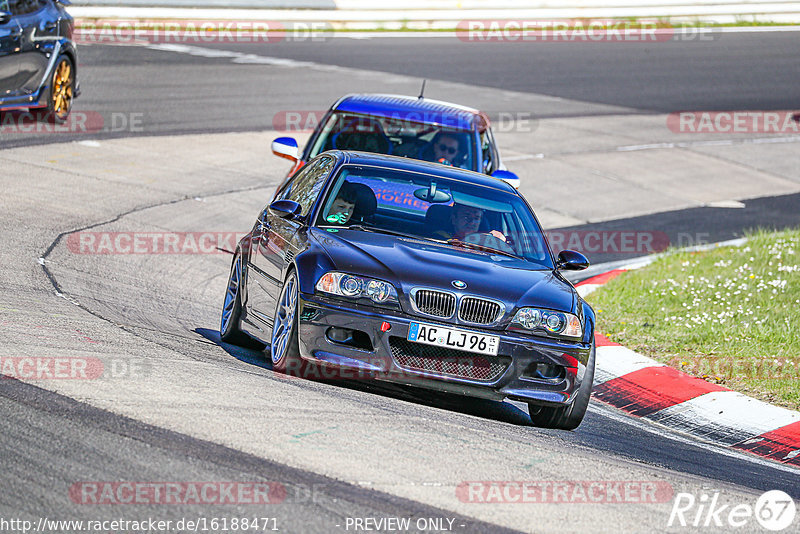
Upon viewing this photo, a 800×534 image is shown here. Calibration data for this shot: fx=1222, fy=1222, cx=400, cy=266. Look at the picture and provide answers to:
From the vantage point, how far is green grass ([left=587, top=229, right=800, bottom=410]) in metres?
9.25

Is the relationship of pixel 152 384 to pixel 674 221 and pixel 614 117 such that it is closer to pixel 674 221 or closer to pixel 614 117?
pixel 674 221

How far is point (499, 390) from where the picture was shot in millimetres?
6867

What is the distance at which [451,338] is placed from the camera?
22.2 ft

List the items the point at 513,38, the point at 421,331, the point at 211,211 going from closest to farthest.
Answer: the point at 421,331 < the point at 211,211 < the point at 513,38

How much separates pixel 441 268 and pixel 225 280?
4.43 metres

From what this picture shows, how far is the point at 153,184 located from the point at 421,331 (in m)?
8.08

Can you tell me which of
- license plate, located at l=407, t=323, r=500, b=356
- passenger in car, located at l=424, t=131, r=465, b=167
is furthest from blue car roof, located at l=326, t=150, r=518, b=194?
passenger in car, located at l=424, t=131, r=465, b=167

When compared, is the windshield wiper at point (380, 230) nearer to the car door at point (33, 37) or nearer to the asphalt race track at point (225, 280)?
the asphalt race track at point (225, 280)

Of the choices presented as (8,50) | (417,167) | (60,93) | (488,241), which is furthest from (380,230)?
(60,93)

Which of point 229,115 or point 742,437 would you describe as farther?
point 229,115

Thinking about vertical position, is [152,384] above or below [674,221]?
above

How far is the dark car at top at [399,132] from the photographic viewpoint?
11.7m

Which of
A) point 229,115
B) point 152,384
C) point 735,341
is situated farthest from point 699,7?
point 152,384

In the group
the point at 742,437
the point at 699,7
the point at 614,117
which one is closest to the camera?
the point at 742,437
